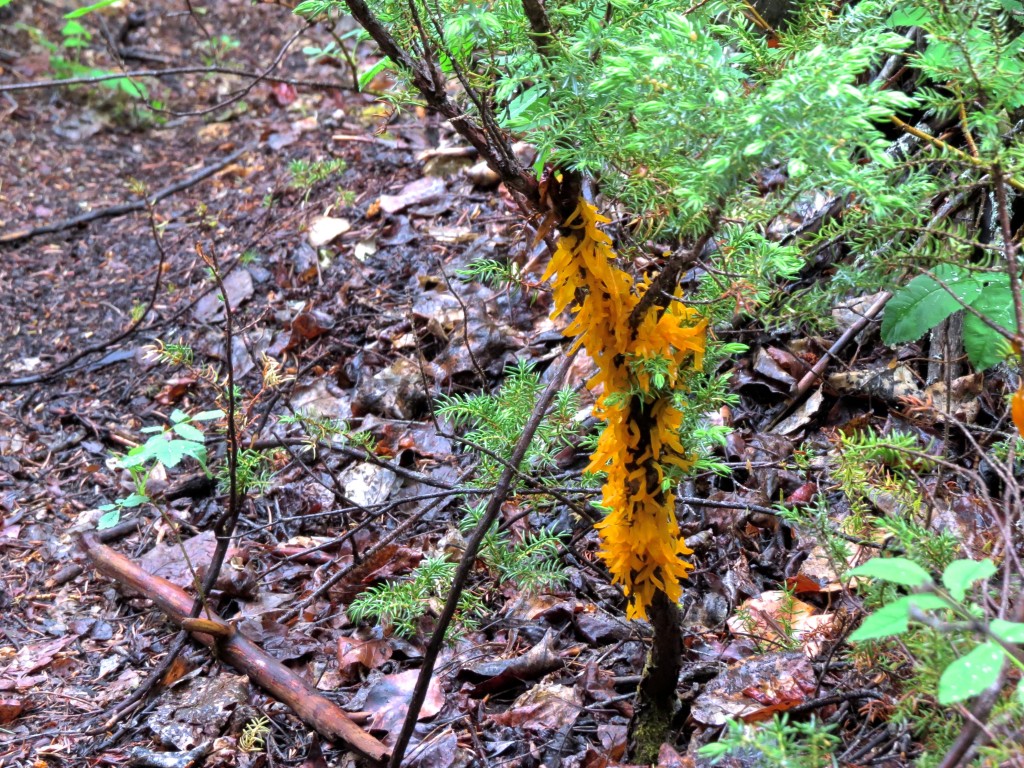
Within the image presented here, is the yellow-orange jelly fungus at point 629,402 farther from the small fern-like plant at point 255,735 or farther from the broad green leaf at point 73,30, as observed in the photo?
the broad green leaf at point 73,30

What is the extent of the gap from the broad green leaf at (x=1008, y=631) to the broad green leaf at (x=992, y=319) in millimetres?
1096

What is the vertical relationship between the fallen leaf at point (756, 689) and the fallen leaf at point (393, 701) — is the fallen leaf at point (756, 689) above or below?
above

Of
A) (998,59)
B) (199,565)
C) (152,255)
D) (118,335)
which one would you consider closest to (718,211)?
(998,59)

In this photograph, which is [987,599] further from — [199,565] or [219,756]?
[199,565]

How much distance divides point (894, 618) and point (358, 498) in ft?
7.15

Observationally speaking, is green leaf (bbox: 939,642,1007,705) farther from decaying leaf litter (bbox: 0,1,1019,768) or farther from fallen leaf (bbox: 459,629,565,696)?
fallen leaf (bbox: 459,629,565,696)

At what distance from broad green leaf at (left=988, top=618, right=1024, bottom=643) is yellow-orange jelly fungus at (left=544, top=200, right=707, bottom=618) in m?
0.62

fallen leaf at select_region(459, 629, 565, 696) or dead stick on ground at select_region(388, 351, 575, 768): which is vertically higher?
dead stick on ground at select_region(388, 351, 575, 768)

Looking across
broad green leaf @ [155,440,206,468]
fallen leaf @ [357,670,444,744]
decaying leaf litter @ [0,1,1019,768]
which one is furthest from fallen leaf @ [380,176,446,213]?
fallen leaf @ [357,670,444,744]

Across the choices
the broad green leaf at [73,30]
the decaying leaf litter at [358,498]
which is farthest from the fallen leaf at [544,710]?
the broad green leaf at [73,30]

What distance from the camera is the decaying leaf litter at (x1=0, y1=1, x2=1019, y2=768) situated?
1.92m

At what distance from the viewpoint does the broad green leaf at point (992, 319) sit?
1808mm

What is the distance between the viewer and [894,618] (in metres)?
0.88

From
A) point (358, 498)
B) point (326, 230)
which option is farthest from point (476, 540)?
point (326, 230)
